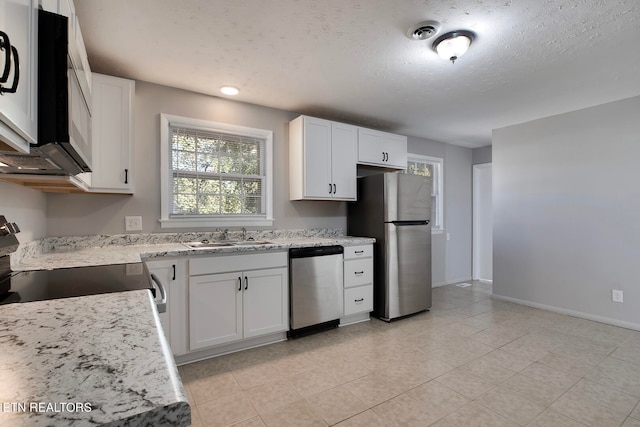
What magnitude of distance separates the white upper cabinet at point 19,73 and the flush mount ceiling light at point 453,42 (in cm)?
212

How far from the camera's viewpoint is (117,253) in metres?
2.18

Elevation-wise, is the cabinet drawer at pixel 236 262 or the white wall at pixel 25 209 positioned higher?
the white wall at pixel 25 209

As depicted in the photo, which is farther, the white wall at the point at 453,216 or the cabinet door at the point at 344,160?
the white wall at the point at 453,216

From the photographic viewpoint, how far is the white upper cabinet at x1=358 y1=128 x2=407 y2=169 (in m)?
3.75

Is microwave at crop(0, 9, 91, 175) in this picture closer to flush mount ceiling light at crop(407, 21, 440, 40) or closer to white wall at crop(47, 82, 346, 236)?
white wall at crop(47, 82, 346, 236)

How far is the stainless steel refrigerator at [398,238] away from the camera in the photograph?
3432 mm

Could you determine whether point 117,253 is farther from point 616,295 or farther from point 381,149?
point 616,295

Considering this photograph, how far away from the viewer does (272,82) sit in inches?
109

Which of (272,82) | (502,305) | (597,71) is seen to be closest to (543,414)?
(502,305)

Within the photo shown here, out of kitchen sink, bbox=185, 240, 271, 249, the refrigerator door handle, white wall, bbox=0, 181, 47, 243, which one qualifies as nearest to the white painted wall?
the refrigerator door handle

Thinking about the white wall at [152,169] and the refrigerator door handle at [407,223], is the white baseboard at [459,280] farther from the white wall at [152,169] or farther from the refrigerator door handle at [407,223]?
the white wall at [152,169]

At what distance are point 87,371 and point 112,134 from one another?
2.42 metres

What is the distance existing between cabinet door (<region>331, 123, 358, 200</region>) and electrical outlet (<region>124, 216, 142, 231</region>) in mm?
1961

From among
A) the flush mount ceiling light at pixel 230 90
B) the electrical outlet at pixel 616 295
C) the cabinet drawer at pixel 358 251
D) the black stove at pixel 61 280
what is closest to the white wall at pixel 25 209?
the black stove at pixel 61 280
